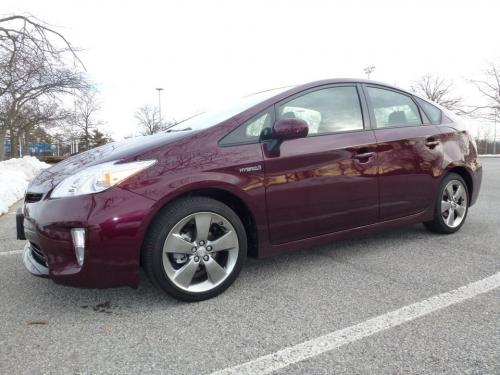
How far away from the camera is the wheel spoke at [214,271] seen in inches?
100

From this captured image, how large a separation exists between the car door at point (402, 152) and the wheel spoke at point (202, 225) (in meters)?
1.53

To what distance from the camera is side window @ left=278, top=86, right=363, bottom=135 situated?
3025 millimetres

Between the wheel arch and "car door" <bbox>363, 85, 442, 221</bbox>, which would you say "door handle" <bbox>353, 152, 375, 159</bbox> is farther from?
the wheel arch

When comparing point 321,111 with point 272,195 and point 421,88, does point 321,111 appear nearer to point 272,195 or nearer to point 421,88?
point 272,195

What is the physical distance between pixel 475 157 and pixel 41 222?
402 cm

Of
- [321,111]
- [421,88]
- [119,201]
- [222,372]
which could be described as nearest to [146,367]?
[222,372]

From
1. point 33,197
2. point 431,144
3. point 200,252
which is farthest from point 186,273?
point 431,144

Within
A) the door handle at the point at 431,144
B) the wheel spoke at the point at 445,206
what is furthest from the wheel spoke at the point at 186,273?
the wheel spoke at the point at 445,206

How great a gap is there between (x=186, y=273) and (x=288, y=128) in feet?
3.76

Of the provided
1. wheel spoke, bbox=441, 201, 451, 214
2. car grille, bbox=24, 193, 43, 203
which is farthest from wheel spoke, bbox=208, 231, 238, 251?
wheel spoke, bbox=441, 201, 451, 214

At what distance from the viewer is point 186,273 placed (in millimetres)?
2473

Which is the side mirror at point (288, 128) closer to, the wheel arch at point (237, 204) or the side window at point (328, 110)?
the side window at point (328, 110)

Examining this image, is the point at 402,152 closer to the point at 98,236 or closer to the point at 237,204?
the point at 237,204

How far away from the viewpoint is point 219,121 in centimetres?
286
